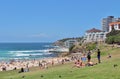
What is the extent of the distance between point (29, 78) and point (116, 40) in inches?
4761

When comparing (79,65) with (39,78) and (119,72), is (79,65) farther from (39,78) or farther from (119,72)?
(119,72)

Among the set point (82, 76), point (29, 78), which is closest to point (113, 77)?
point (82, 76)

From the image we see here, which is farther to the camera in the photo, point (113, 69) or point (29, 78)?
point (29, 78)

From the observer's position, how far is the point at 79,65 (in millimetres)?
48625

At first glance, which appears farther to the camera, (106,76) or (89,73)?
(89,73)

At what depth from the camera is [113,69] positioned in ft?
127

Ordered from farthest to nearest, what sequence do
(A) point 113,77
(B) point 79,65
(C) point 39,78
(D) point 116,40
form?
1. (D) point 116,40
2. (B) point 79,65
3. (C) point 39,78
4. (A) point 113,77

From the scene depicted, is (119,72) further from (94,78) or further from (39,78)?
(39,78)

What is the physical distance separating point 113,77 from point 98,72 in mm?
4334

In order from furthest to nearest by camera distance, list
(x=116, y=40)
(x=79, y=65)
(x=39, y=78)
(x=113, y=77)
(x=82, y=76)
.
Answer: (x=116, y=40), (x=79, y=65), (x=39, y=78), (x=82, y=76), (x=113, y=77)

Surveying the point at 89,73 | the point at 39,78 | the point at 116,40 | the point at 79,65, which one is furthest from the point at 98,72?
the point at 116,40

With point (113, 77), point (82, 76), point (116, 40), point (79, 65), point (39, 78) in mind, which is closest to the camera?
point (113, 77)

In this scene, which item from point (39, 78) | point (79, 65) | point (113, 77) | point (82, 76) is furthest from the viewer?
point (79, 65)

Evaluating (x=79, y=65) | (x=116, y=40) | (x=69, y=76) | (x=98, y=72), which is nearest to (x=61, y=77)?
(x=69, y=76)
